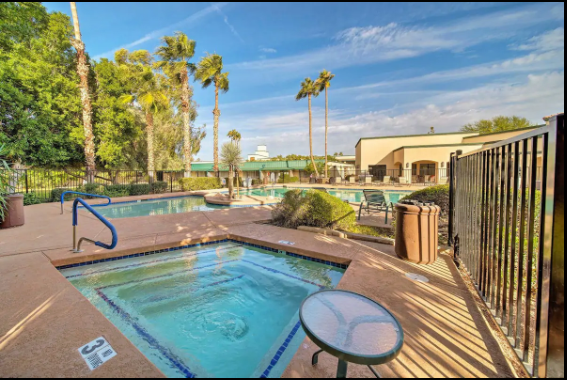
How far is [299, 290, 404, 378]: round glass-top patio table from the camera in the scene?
1.13 metres

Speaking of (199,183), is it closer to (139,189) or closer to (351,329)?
(139,189)

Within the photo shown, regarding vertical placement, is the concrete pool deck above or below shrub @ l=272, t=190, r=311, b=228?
below

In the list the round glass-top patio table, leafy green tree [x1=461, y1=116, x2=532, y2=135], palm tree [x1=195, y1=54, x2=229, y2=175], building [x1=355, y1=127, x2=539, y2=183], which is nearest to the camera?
the round glass-top patio table

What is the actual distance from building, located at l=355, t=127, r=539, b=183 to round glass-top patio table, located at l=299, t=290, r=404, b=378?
19.9 m

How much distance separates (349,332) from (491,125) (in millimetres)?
42204

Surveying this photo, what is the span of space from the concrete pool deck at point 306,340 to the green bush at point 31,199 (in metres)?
7.21

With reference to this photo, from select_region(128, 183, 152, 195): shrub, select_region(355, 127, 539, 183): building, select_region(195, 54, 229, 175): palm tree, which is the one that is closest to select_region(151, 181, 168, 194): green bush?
select_region(128, 183, 152, 195): shrub

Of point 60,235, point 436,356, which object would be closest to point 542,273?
point 436,356

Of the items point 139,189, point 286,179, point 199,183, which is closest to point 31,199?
point 139,189

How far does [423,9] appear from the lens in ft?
13.2

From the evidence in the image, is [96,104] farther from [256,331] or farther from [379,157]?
[379,157]

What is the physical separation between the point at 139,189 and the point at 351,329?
14594 mm

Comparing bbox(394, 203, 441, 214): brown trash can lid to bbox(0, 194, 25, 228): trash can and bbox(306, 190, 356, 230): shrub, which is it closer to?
bbox(306, 190, 356, 230): shrub

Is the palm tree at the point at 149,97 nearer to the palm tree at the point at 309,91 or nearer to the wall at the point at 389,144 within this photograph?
the palm tree at the point at 309,91
